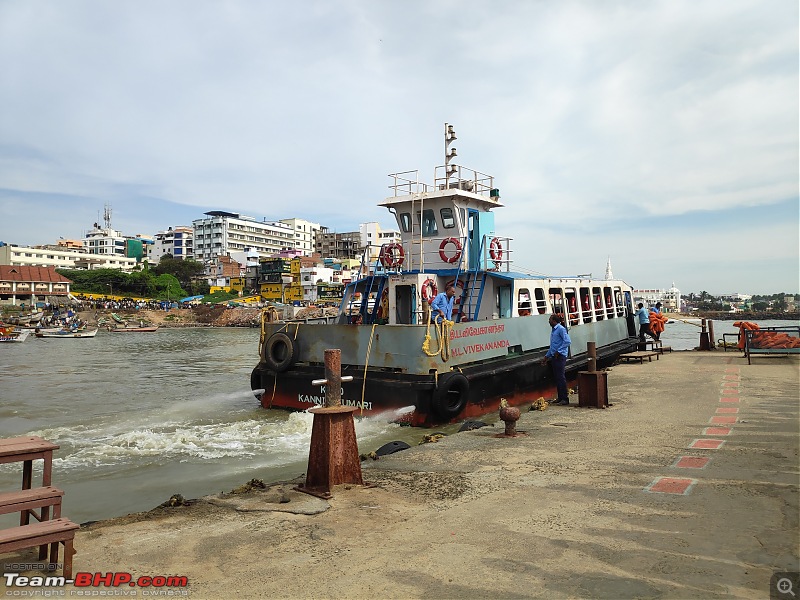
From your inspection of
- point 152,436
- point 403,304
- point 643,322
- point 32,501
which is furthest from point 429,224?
point 643,322

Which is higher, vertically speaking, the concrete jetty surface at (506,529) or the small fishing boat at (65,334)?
the small fishing boat at (65,334)

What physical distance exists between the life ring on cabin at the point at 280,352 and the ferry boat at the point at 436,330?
22mm

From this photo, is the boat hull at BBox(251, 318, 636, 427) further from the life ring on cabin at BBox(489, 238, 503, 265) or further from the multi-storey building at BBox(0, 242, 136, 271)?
the multi-storey building at BBox(0, 242, 136, 271)

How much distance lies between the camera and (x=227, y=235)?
125 meters

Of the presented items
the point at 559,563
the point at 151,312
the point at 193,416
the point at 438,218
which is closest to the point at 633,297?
the point at 438,218

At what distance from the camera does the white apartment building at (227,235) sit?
125 metres

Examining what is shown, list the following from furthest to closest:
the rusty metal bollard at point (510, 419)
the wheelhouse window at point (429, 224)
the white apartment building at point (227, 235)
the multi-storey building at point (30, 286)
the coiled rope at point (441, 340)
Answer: the white apartment building at point (227, 235) → the multi-storey building at point (30, 286) → the wheelhouse window at point (429, 224) → the coiled rope at point (441, 340) → the rusty metal bollard at point (510, 419)

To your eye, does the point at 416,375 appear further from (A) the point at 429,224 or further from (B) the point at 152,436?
(A) the point at 429,224

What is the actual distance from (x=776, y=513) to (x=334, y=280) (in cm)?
9446

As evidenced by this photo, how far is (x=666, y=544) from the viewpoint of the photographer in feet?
12.5

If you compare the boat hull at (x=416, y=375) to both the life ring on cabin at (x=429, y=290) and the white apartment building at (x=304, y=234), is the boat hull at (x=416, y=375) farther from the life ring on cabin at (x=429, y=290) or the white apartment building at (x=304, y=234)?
the white apartment building at (x=304, y=234)

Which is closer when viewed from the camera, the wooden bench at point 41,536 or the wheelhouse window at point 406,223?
the wooden bench at point 41,536

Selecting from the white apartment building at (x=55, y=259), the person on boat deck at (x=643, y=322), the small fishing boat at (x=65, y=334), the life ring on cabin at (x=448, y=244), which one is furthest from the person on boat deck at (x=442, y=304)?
the white apartment building at (x=55, y=259)

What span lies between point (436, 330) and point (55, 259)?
409 ft
